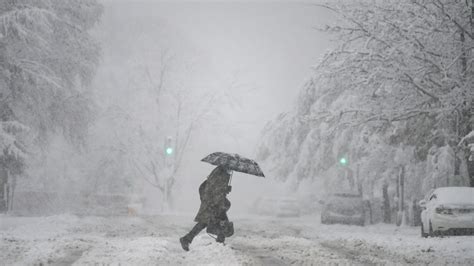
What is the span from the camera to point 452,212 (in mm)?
14594

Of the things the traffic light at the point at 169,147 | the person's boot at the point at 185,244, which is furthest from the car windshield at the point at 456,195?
the traffic light at the point at 169,147

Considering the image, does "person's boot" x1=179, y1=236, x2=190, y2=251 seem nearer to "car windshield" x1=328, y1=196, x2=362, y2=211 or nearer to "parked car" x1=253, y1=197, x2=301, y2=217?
"car windshield" x1=328, y1=196, x2=362, y2=211

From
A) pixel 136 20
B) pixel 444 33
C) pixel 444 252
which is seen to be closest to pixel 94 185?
pixel 136 20

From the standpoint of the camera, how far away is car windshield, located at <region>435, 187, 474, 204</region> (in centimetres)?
1472

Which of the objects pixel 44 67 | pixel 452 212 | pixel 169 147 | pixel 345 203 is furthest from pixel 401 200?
pixel 44 67

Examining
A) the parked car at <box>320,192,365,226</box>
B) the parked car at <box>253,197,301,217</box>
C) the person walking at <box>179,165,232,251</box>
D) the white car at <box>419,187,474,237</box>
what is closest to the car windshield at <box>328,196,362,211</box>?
the parked car at <box>320,192,365,226</box>

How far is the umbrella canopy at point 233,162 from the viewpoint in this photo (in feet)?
37.4

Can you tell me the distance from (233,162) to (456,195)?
23.1ft

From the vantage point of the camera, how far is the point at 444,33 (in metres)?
16.7

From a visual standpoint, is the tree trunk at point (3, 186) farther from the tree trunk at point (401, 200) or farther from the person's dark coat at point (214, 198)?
the tree trunk at point (401, 200)

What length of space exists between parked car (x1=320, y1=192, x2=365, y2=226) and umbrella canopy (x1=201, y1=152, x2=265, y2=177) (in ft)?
40.3

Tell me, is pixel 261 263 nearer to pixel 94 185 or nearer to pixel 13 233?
pixel 13 233

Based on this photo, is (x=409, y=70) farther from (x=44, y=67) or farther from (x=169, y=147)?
(x=169, y=147)

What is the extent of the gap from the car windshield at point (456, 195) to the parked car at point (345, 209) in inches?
312
